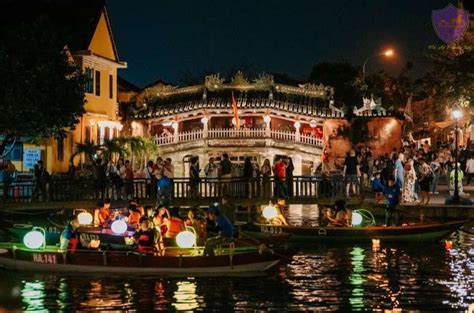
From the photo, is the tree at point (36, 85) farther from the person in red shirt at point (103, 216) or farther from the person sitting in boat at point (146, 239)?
the person sitting in boat at point (146, 239)

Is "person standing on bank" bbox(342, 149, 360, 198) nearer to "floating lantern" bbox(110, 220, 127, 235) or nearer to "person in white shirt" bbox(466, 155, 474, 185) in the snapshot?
"person in white shirt" bbox(466, 155, 474, 185)

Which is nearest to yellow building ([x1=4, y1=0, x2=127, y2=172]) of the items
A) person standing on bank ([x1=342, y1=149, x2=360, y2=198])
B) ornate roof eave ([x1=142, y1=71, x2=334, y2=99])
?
ornate roof eave ([x1=142, y1=71, x2=334, y2=99])

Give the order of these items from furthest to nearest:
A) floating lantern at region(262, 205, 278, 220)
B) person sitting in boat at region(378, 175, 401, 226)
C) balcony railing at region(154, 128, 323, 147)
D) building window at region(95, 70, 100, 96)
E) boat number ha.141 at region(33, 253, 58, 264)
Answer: balcony railing at region(154, 128, 323, 147)
building window at region(95, 70, 100, 96)
person sitting in boat at region(378, 175, 401, 226)
floating lantern at region(262, 205, 278, 220)
boat number ha.141 at region(33, 253, 58, 264)

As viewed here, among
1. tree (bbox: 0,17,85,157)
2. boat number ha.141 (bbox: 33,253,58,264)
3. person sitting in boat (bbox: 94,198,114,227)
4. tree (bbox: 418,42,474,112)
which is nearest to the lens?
boat number ha.141 (bbox: 33,253,58,264)

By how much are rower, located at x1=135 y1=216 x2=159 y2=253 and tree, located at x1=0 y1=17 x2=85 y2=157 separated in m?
16.9

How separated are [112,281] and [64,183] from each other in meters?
13.3

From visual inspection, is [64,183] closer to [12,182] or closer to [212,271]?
[12,182]

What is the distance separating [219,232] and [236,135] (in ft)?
94.1

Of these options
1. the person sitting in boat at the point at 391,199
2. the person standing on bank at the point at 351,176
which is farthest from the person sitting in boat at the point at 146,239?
the person standing on bank at the point at 351,176

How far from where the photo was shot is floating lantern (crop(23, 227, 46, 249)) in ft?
84.7

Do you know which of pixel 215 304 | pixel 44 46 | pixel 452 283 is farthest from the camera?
pixel 44 46

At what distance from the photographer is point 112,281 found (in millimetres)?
23984

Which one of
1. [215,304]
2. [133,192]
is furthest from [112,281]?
[133,192]

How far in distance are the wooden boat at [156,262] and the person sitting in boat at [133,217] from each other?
2602 millimetres
